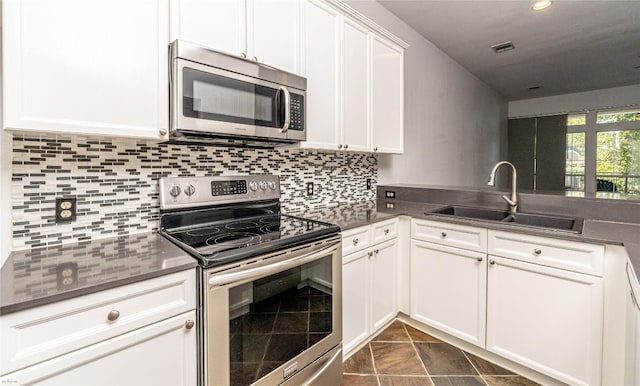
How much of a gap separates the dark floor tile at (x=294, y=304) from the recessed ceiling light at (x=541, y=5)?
10.7ft

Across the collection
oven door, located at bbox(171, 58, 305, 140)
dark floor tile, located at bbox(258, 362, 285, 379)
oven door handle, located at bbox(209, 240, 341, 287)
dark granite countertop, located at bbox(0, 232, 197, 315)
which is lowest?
dark floor tile, located at bbox(258, 362, 285, 379)

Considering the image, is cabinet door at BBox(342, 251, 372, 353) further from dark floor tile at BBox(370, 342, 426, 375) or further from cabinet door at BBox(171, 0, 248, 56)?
cabinet door at BBox(171, 0, 248, 56)

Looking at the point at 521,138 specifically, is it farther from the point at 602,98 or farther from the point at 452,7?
the point at 452,7

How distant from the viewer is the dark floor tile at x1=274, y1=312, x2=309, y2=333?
51.9 inches

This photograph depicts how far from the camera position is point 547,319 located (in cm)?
157

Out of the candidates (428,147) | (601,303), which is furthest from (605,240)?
(428,147)

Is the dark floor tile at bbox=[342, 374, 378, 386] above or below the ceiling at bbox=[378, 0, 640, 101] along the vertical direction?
below

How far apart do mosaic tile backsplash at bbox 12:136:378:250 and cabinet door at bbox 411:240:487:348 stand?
4.21ft

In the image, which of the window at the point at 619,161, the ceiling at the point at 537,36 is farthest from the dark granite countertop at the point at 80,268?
the window at the point at 619,161

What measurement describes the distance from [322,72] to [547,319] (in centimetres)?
189

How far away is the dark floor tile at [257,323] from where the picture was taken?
118 cm

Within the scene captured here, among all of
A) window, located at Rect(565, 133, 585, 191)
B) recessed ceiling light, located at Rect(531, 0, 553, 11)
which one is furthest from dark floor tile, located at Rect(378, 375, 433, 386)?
window, located at Rect(565, 133, 585, 191)

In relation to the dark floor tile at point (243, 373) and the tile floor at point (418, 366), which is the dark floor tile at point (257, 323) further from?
the tile floor at point (418, 366)

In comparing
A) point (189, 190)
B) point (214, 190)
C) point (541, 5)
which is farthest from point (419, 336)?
point (541, 5)
